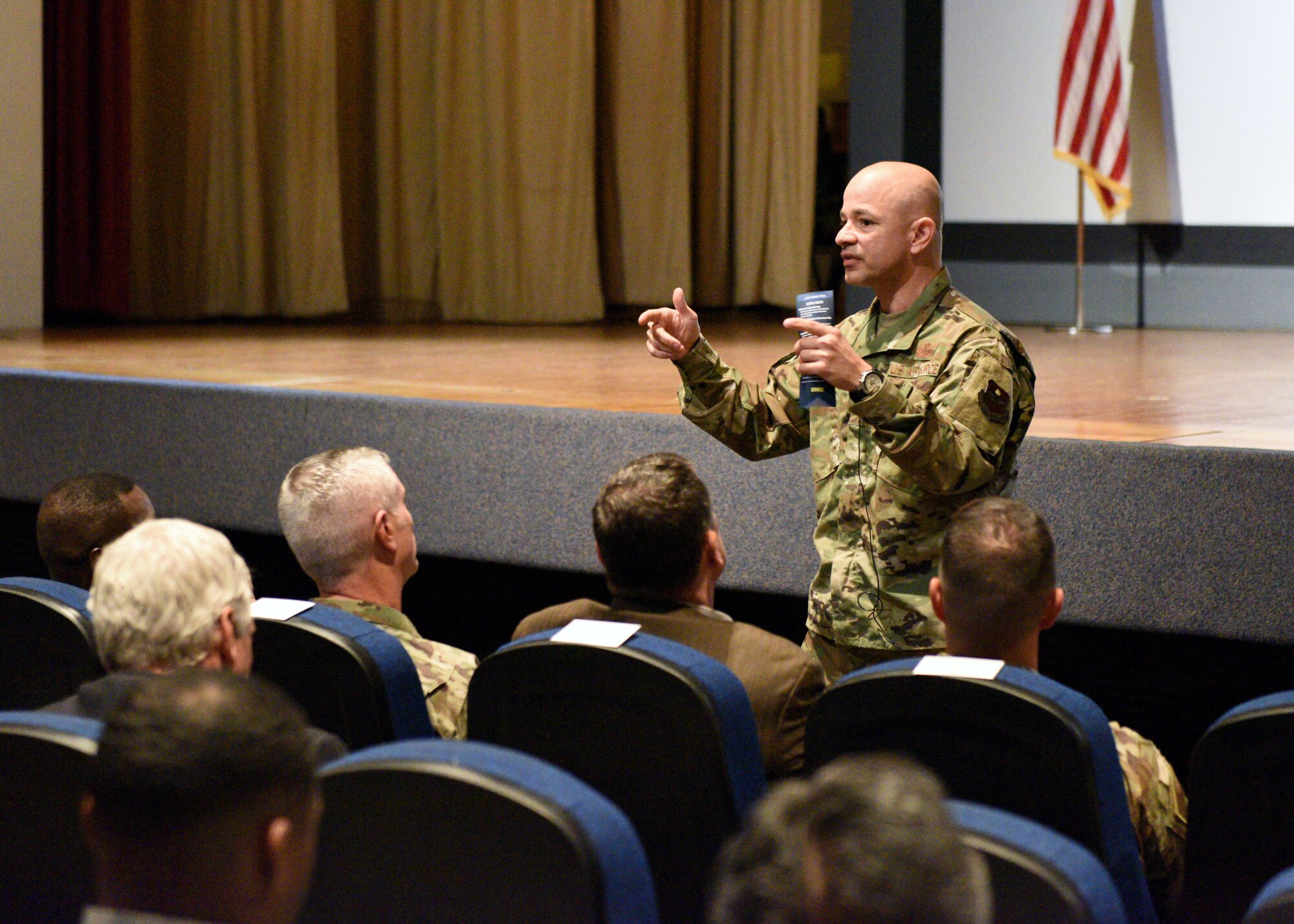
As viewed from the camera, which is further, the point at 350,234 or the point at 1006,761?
the point at 350,234

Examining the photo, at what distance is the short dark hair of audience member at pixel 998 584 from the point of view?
1875mm

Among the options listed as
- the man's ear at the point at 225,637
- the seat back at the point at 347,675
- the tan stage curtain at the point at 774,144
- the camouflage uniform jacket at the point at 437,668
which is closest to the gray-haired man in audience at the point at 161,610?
the man's ear at the point at 225,637

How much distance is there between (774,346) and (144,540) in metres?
5.02

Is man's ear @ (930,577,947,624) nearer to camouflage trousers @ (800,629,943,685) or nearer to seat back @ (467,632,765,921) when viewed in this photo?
seat back @ (467,632,765,921)

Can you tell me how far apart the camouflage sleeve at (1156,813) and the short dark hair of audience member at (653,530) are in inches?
23.8

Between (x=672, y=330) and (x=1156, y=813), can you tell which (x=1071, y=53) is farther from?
(x=1156, y=813)

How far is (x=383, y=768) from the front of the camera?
1.31 m

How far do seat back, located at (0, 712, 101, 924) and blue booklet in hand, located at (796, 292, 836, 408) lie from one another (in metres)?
1.17

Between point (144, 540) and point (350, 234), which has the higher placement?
point (350, 234)

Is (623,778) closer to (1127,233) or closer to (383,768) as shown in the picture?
(383,768)

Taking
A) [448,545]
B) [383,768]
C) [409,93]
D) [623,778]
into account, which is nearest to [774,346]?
[448,545]

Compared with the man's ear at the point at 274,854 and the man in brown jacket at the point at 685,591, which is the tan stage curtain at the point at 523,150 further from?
the man's ear at the point at 274,854

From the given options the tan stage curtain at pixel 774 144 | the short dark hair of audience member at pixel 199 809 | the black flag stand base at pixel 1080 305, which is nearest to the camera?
the short dark hair of audience member at pixel 199 809

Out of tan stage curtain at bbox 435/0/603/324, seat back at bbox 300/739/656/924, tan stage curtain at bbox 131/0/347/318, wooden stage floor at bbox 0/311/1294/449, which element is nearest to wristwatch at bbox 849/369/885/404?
seat back at bbox 300/739/656/924
